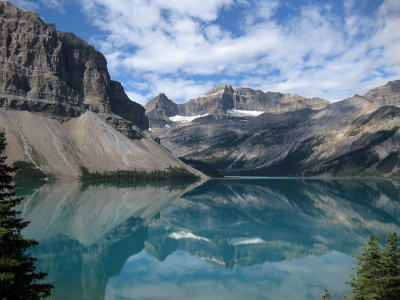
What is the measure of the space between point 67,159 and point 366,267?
167408mm

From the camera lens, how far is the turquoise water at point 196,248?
2966cm

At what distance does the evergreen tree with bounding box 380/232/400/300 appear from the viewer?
1658 centimetres

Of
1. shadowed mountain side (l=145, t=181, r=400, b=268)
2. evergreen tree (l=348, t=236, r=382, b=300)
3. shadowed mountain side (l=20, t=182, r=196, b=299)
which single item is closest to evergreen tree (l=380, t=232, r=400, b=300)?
evergreen tree (l=348, t=236, r=382, b=300)

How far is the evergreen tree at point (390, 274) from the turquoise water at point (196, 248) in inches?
452

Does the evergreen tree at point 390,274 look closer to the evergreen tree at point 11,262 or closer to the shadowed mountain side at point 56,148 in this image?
the evergreen tree at point 11,262

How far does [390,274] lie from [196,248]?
3076 centimetres

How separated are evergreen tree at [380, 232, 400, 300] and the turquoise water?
11470 millimetres

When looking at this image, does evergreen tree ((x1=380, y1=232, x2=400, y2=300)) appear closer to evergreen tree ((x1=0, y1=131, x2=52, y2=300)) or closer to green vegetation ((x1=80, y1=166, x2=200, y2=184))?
evergreen tree ((x1=0, y1=131, x2=52, y2=300))

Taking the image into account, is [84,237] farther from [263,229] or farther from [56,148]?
[56,148]

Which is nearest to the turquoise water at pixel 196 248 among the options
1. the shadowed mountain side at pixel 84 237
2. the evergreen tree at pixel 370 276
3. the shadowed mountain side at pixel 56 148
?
the shadowed mountain side at pixel 84 237

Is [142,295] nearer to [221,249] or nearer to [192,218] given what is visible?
[221,249]

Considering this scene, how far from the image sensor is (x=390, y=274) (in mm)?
17125

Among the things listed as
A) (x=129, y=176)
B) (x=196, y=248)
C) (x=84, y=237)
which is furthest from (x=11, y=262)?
(x=129, y=176)

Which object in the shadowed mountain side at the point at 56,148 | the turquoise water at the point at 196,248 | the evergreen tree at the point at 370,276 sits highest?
the shadowed mountain side at the point at 56,148
